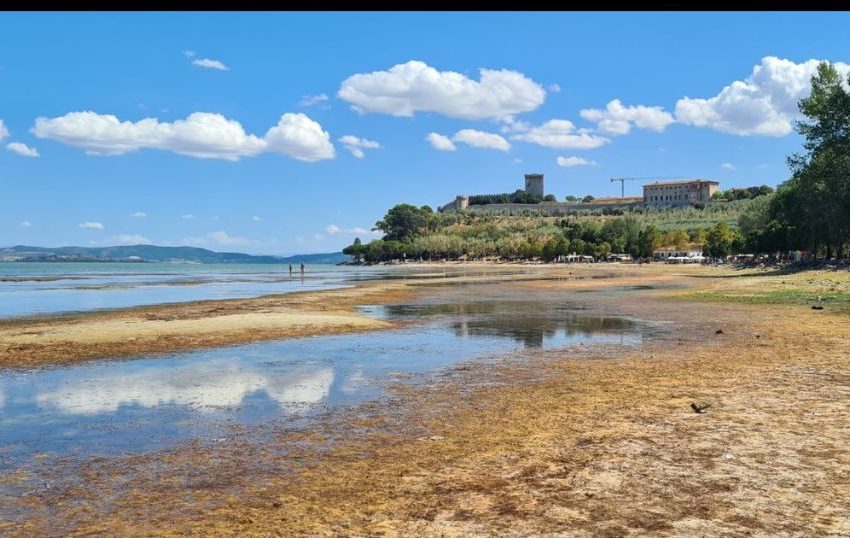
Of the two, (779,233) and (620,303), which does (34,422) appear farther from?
(779,233)

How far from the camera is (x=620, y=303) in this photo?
38.2 metres

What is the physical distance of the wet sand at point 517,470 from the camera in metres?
6.85

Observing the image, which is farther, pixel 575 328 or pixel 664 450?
pixel 575 328

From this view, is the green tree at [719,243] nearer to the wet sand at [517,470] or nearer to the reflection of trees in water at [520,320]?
the reflection of trees in water at [520,320]

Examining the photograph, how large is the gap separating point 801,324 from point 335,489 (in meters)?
21.9

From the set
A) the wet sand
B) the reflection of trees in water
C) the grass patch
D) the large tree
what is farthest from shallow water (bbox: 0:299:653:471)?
the large tree

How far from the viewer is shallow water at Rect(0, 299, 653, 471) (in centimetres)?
1092

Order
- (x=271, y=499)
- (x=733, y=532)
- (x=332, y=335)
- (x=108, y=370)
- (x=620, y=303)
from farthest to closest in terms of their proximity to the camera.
→ (x=620, y=303) < (x=332, y=335) < (x=108, y=370) < (x=271, y=499) < (x=733, y=532)

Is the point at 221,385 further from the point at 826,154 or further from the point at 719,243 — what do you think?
→ the point at 719,243

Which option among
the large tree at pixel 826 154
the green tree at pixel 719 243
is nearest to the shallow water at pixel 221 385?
the large tree at pixel 826 154

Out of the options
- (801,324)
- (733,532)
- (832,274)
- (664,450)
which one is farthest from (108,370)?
(832,274)

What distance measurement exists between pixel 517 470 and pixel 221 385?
862 centimetres

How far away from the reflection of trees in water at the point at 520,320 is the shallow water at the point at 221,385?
0.45ft

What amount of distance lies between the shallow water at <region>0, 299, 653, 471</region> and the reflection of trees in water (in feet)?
0.45
